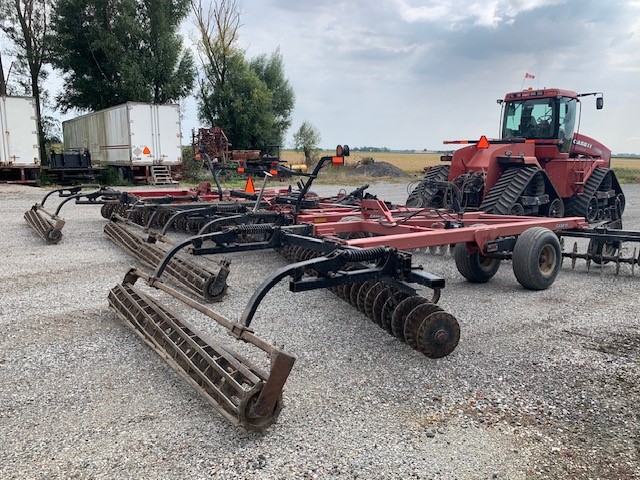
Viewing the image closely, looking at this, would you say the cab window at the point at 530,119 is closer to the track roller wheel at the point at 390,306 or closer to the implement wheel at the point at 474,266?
the implement wheel at the point at 474,266

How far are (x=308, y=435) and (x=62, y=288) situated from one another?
3.86 m

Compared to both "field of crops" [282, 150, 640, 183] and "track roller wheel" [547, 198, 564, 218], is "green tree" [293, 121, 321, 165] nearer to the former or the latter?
"field of crops" [282, 150, 640, 183]

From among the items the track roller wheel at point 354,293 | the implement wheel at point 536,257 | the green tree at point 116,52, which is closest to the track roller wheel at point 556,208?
the implement wheel at point 536,257

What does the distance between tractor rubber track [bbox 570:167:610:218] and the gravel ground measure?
4.84 metres

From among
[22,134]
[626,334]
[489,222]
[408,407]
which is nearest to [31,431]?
[408,407]

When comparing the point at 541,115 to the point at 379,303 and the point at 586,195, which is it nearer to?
the point at 586,195

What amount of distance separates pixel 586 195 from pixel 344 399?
8237 mm

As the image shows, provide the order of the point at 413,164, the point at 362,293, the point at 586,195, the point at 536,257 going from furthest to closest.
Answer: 1. the point at 413,164
2. the point at 586,195
3. the point at 536,257
4. the point at 362,293

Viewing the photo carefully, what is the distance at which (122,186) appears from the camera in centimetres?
1923

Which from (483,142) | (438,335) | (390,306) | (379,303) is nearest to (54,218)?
(379,303)

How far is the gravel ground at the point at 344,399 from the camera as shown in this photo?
8.46 feet

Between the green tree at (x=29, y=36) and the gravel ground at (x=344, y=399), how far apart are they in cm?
2374

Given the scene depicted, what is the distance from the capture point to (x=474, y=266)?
6020 mm

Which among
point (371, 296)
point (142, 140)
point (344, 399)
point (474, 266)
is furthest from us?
point (142, 140)
